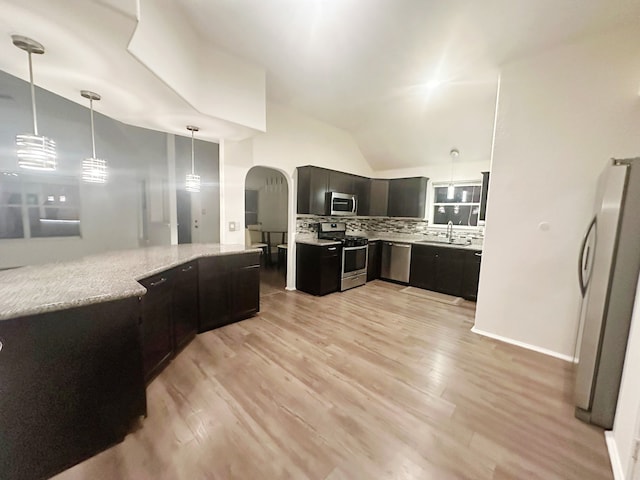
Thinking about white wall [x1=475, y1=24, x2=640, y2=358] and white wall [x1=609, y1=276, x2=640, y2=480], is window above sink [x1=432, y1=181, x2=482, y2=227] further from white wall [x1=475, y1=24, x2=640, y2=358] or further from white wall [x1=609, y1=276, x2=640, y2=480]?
white wall [x1=609, y1=276, x2=640, y2=480]

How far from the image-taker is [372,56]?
262cm

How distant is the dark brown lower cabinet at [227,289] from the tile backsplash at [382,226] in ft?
4.99

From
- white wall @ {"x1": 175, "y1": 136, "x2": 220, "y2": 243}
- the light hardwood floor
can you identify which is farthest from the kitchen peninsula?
white wall @ {"x1": 175, "y1": 136, "x2": 220, "y2": 243}

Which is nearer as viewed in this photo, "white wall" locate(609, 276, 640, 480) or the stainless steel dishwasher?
"white wall" locate(609, 276, 640, 480)

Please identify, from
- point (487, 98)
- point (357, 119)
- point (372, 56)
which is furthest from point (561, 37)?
point (357, 119)

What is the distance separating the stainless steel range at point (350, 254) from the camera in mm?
4410

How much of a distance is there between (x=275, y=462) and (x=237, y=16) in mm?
3215

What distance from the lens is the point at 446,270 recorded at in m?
4.33

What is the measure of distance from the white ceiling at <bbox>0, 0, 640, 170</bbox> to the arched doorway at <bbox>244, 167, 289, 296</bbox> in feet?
9.38

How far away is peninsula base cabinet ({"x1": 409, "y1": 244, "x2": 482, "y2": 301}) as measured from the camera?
4.05 m

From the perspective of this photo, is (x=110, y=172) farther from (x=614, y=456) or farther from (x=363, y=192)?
(x=614, y=456)

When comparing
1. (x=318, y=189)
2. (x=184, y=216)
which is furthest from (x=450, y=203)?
(x=184, y=216)

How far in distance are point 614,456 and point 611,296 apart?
93cm

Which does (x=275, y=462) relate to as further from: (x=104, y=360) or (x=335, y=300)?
(x=335, y=300)
